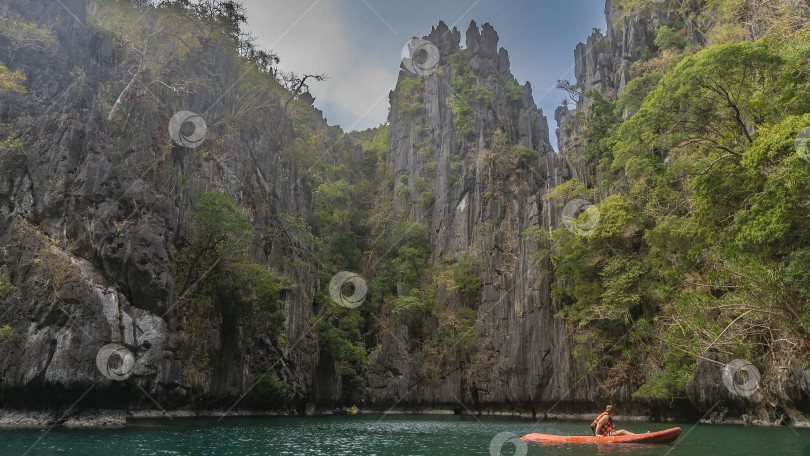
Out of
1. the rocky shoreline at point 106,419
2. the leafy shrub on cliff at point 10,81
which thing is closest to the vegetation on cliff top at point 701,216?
the rocky shoreline at point 106,419

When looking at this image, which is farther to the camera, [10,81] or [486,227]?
[486,227]

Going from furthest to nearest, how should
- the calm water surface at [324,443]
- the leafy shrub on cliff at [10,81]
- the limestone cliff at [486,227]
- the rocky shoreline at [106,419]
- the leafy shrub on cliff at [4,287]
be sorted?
1. the limestone cliff at [486,227]
2. the leafy shrub on cliff at [10,81]
3. the leafy shrub on cliff at [4,287]
4. the rocky shoreline at [106,419]
5. the calm water surface at [324,443]

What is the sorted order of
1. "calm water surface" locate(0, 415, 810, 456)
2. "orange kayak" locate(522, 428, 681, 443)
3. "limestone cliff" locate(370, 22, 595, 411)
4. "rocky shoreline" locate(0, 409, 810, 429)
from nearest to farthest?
"calm water surface" locate(0, 415, 810, 456)
"orange kayak" locate(522, 428, 681, 443)
"rocky shoreline" locate(0, 409, 810, 429)
"limestone cliff" locate(370, 22, 595, 411)

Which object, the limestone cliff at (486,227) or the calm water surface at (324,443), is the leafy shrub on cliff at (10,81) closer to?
the calm water surface at (324,443)

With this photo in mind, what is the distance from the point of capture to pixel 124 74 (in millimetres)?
27609

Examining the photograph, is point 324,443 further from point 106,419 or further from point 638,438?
point 638,438

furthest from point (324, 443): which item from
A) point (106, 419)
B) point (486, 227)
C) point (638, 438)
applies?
point (486, 227)

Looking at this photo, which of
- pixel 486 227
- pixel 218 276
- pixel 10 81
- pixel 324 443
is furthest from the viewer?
pixel 486 227

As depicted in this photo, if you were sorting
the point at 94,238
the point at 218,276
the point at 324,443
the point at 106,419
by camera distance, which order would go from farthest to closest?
the point at 218,276
the point at 94,238
the point at 106,419
the point at 324,443

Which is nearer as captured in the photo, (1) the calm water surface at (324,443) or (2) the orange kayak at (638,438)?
(1) the calm water surface at (324,443)

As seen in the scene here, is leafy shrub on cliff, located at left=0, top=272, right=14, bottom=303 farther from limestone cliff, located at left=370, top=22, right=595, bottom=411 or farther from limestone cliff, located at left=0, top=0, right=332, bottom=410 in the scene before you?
limestone cliff, located at left=370, top=22, right=595, bottom=411

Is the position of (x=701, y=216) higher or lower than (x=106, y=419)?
higher

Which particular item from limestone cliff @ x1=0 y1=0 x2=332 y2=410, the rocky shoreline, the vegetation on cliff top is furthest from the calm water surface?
the vegetation on cliff top

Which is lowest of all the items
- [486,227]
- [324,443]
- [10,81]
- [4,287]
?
[324,443]
